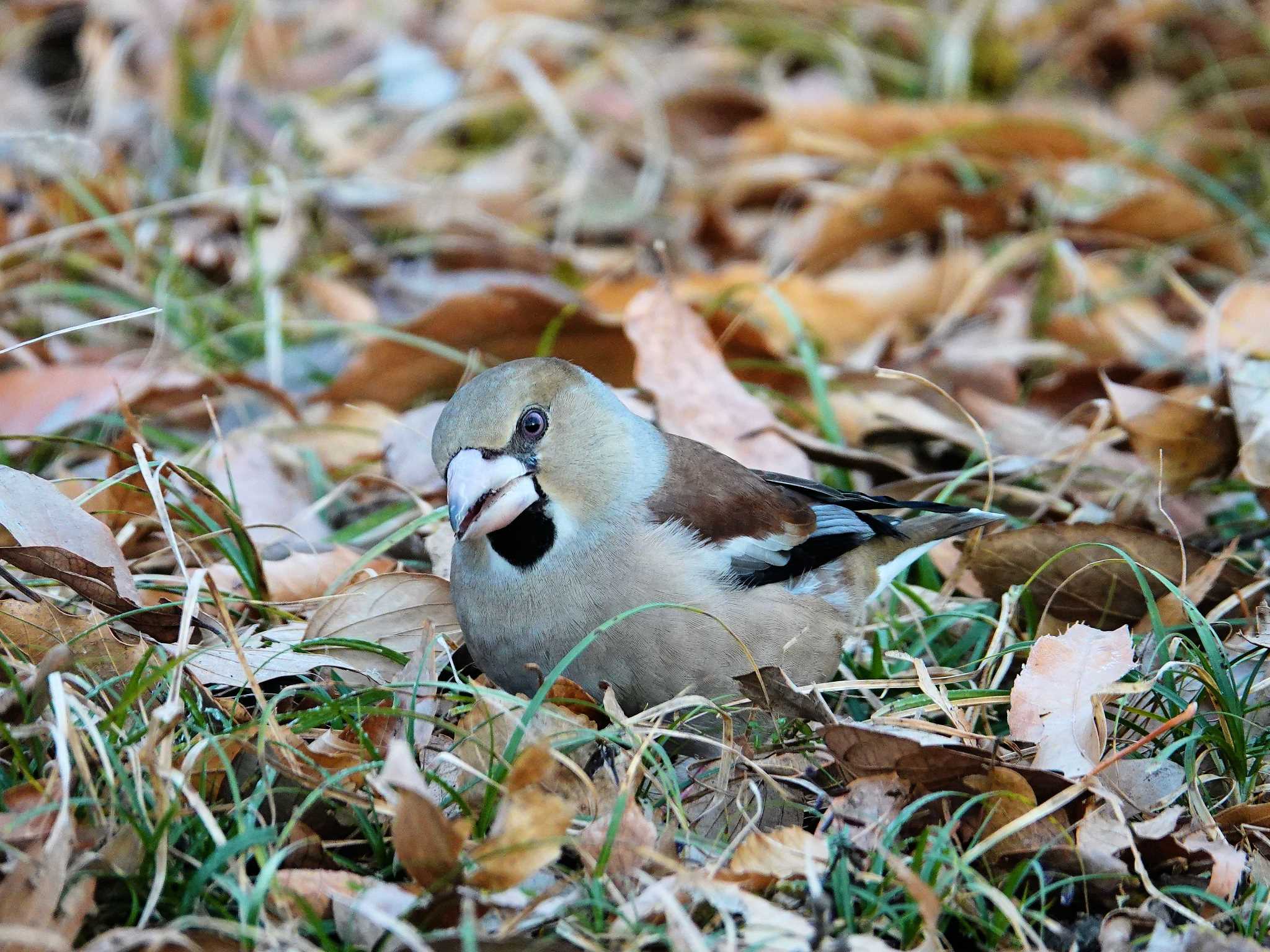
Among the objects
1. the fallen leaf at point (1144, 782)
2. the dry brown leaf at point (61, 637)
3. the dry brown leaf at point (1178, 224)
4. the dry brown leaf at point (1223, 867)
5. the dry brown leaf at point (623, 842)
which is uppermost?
the dry brown leaf at point (61, 637)

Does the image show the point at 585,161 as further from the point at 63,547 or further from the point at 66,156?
the point at 63,547

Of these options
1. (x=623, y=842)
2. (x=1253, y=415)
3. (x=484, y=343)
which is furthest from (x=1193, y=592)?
(x=484, y=343)

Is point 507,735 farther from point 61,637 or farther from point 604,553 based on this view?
point 61,637

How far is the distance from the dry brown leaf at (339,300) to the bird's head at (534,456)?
225 centimetres

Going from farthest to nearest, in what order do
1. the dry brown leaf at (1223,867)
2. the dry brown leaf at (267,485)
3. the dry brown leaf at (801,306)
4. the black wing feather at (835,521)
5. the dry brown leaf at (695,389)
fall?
the dry brown leaf at (801,306) < the dry brown leaf at (695,389) < the dry brown leaf at (267,485) < the black wing feather at (835,521) < the dry brown leaf at (1223,867)

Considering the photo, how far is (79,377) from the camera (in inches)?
179

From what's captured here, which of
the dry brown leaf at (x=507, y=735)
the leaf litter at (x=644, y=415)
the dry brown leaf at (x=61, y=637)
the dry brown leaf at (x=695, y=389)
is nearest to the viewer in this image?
the leaf litter at (x=644, y=415)

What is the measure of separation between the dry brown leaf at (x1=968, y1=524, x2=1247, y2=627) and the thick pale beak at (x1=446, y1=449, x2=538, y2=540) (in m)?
1.34

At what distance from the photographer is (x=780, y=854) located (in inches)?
98.8

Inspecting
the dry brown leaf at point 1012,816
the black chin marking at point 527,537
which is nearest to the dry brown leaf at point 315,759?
the black chin marking at point 527,537

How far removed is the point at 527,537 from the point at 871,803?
3.38 feet

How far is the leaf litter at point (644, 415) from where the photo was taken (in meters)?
2.48

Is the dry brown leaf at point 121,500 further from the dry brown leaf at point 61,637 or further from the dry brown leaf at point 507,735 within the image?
the dry brown leaf at point 507,735

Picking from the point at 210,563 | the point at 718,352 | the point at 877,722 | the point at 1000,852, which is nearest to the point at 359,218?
the point at 718,352
